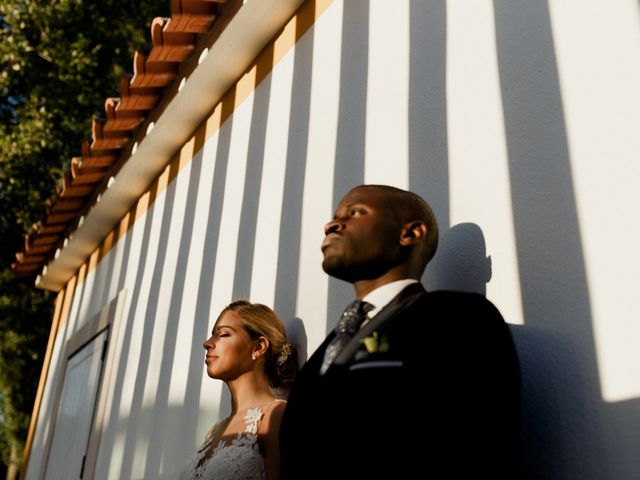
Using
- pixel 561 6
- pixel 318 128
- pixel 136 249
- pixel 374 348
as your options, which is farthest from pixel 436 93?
pixel 136 249

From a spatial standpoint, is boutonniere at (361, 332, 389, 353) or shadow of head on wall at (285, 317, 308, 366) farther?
shadow of head on wall at (285, 317, 308, 366)

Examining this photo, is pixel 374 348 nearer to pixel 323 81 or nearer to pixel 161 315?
pixel 323 81

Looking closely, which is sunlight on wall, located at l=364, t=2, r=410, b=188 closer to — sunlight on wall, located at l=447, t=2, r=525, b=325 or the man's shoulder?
sunlight on wall, located at l=447, t=2, r=525, b=325

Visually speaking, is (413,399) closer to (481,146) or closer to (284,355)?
(481,146)

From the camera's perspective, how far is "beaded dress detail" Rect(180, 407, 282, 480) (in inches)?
96.8

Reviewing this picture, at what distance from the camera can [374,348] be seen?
5.39 ft

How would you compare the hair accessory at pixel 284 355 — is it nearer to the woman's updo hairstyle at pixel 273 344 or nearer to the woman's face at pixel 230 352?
the woman's updo hairstyle at pixel 273 344

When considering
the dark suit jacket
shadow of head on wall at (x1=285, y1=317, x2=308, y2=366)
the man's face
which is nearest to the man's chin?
the man's face

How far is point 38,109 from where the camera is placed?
9.89 meters

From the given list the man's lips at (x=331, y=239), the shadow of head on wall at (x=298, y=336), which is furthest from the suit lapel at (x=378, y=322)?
the shadow of head on wall at (x=298, y=336)

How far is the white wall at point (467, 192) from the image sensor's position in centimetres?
168

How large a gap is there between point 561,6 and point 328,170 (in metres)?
1.28

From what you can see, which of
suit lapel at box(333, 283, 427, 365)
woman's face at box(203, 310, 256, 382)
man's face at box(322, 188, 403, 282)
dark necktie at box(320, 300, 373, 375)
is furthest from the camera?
woman's face at box(203, 310, 256, 382)

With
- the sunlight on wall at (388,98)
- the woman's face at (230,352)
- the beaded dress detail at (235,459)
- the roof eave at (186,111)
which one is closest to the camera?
the beaded dress detail at (235,459)
